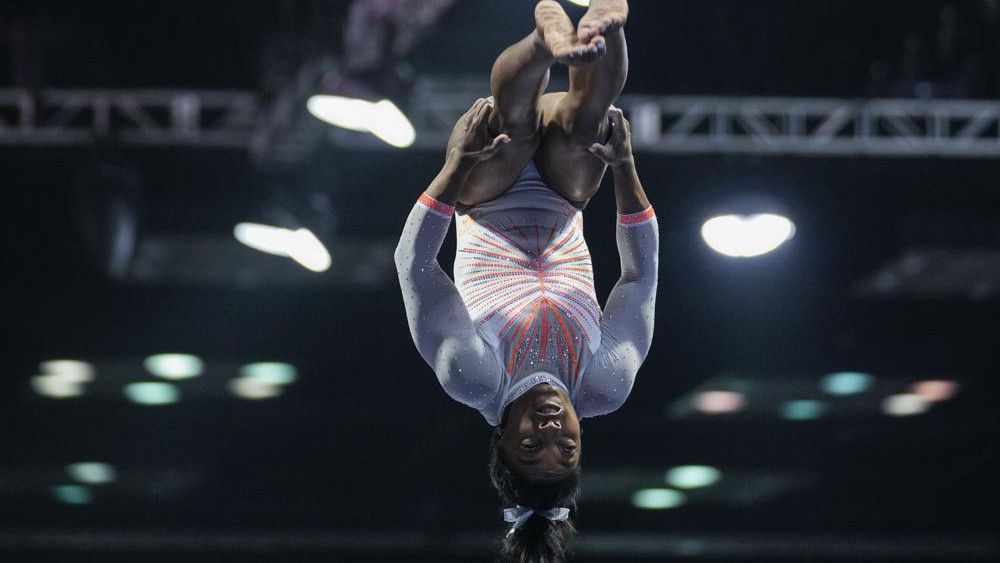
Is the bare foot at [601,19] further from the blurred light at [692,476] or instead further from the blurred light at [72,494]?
the blurred light at [72,494]

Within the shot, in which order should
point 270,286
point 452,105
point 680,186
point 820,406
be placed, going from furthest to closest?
A: point 820,406 < point 270,286 < point 680,186 < point 452,105

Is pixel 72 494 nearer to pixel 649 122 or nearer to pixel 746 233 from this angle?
pixel 649 122

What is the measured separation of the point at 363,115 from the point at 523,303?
298cm

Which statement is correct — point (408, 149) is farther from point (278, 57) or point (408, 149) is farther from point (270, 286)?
point (270, 286)

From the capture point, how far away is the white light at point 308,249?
6.93 metres

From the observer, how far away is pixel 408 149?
6.78 meters

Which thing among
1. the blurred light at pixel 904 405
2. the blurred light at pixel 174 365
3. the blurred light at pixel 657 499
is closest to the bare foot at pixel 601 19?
the blurred light at pixel 174 365

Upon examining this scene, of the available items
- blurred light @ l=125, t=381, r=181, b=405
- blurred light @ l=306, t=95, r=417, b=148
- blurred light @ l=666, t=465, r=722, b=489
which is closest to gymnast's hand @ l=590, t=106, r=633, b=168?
blurred light @ l=306, t=95, r=417, b=148

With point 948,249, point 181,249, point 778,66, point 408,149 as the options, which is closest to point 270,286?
point 181,249

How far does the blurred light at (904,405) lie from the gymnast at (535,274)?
7755 mm

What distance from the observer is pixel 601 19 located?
279 centimetres

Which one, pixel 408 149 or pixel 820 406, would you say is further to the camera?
pixel 820 406

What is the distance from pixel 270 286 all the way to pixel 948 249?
5086 mm

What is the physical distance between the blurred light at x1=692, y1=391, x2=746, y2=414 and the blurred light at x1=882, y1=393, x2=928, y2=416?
1.28 meters
